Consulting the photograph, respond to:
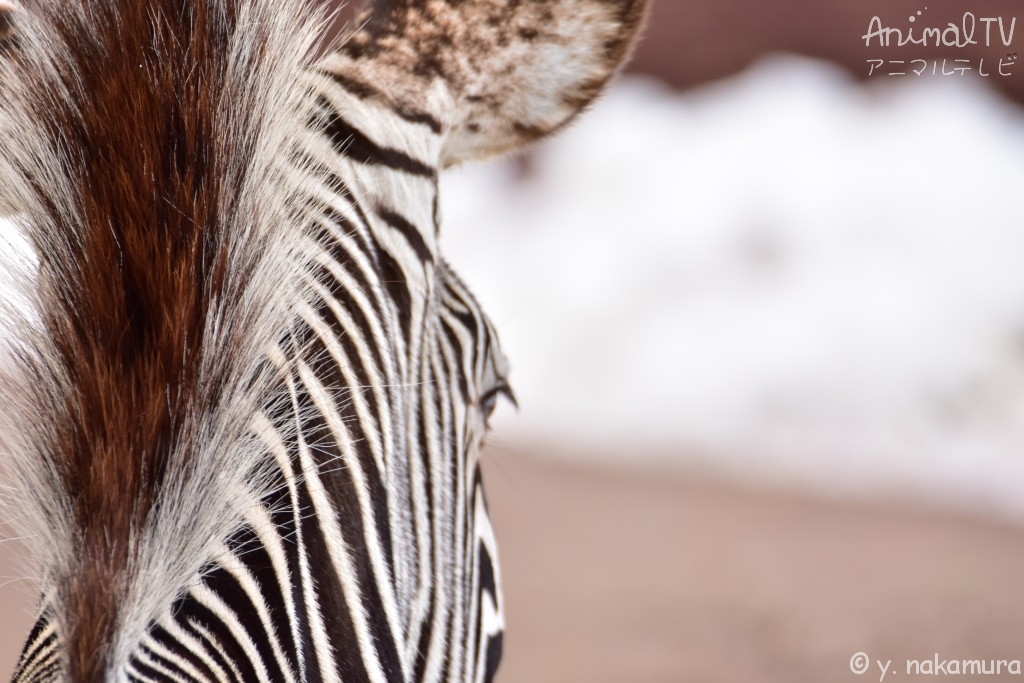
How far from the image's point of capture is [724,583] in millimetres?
2682

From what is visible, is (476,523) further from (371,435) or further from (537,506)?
(537,506)

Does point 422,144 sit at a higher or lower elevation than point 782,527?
higher

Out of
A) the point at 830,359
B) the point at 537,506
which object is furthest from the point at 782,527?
the point at 537,506

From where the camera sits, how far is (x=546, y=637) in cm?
252

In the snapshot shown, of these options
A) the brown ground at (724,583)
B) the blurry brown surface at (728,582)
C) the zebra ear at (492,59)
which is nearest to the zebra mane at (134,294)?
the zebra ear at (492,59)

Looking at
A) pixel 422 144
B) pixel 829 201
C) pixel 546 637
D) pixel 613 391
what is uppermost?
pixel 422 144

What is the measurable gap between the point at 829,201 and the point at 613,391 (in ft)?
3.46

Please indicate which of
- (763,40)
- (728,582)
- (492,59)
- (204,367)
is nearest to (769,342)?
(728,582)

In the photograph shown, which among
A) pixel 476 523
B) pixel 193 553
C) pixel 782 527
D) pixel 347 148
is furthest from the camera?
pixel 782 527

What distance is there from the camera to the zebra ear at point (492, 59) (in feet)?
1.76

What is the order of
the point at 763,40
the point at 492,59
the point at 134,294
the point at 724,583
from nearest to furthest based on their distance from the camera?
the point at 134,294, the point at 492,59, the point at 724,583, the point at 763,40

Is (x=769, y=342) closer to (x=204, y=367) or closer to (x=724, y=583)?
(x=724, y=583)

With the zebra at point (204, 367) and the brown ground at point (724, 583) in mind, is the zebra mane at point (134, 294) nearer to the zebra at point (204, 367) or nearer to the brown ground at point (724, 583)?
the zebra at point (204, 367)

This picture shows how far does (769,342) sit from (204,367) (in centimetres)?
294
